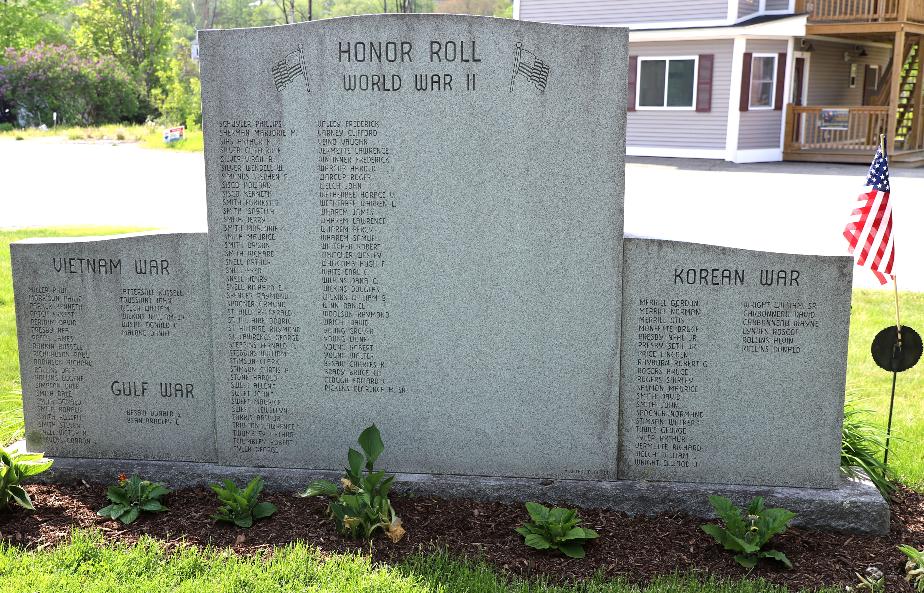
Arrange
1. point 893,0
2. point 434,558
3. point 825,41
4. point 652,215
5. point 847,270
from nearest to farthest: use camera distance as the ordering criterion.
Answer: point 434,558, point 847,270, point 652,215, point 893,0, point 825,41

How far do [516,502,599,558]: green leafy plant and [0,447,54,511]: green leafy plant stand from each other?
2328 millimetres

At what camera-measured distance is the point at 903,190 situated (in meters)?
17.9

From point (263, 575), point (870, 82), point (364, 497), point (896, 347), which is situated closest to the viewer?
point (263, 575)

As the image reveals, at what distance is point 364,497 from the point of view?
423cm

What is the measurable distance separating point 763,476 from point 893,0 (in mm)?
24049

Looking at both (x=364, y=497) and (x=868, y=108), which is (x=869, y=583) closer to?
(x=364, y=497)

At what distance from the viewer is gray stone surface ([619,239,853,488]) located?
438 cm

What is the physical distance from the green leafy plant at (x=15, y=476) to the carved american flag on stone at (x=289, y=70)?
84.6 inches

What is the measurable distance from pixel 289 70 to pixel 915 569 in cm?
361

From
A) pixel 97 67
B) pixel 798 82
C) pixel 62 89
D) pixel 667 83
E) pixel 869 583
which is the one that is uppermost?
pixel 97 67

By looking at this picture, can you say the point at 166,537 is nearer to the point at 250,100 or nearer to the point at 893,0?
the point at 250,100

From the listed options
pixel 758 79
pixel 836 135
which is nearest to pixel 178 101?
pixel 758 79

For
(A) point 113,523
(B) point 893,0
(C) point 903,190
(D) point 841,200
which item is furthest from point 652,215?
(B) point 893,0

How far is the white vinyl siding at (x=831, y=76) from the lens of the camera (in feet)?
87.3
